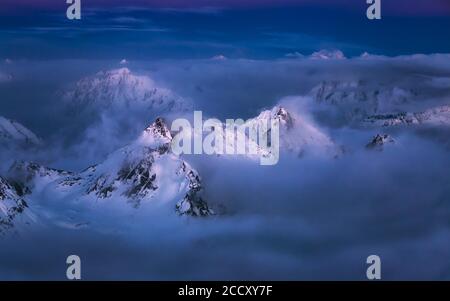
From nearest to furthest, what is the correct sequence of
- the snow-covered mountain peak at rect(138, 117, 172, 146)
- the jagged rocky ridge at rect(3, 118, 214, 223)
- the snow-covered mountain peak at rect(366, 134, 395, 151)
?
the snow-covered mountain peak at rect(366, 134, 395, 151), the snow-covered mountain peak at rect(138, 117, 172, 146), the jagged rocky ridge at rect(3, 118, 214, 223)

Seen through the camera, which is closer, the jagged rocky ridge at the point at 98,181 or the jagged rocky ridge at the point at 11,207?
the jagged rocky ridge at the point at 11,207

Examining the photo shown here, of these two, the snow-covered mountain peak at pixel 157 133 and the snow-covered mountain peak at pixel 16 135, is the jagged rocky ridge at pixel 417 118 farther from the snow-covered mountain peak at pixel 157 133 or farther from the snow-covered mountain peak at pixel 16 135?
the snow-covered mountain peak at pixel 16 135

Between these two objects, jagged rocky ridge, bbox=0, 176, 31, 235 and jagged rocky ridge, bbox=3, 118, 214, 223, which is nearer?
jagged rocky ridge, bbox=0, 176, 31, 235

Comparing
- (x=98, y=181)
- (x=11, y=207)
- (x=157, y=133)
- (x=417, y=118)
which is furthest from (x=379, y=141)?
(x=11, y=207)

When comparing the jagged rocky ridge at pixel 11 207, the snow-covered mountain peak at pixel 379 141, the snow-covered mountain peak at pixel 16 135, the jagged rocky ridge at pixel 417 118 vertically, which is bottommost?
the jagged rocky ridge at pixel 11 207

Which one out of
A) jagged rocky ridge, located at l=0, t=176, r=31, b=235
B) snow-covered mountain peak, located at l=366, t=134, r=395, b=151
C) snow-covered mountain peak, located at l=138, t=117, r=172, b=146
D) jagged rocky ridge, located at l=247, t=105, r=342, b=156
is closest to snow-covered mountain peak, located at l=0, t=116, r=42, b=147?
jagged rocky ridge, located at l=0, t=176, r=31, b=235

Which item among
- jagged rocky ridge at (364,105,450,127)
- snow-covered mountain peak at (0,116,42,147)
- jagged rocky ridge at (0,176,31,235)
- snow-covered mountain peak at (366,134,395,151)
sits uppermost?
jagged rocky ridge at (364,105,450,127)

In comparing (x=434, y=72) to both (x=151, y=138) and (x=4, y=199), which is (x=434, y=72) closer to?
(x=151, y=138)

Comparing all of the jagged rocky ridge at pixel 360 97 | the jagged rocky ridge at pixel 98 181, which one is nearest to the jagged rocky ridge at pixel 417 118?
the jagged rocky ridge at pixel 360 97

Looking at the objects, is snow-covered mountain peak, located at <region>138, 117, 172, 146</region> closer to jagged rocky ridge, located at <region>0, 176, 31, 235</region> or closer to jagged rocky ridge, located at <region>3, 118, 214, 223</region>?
jagged rocky ridge, located at <region>3, 118, 214, 223</region>
